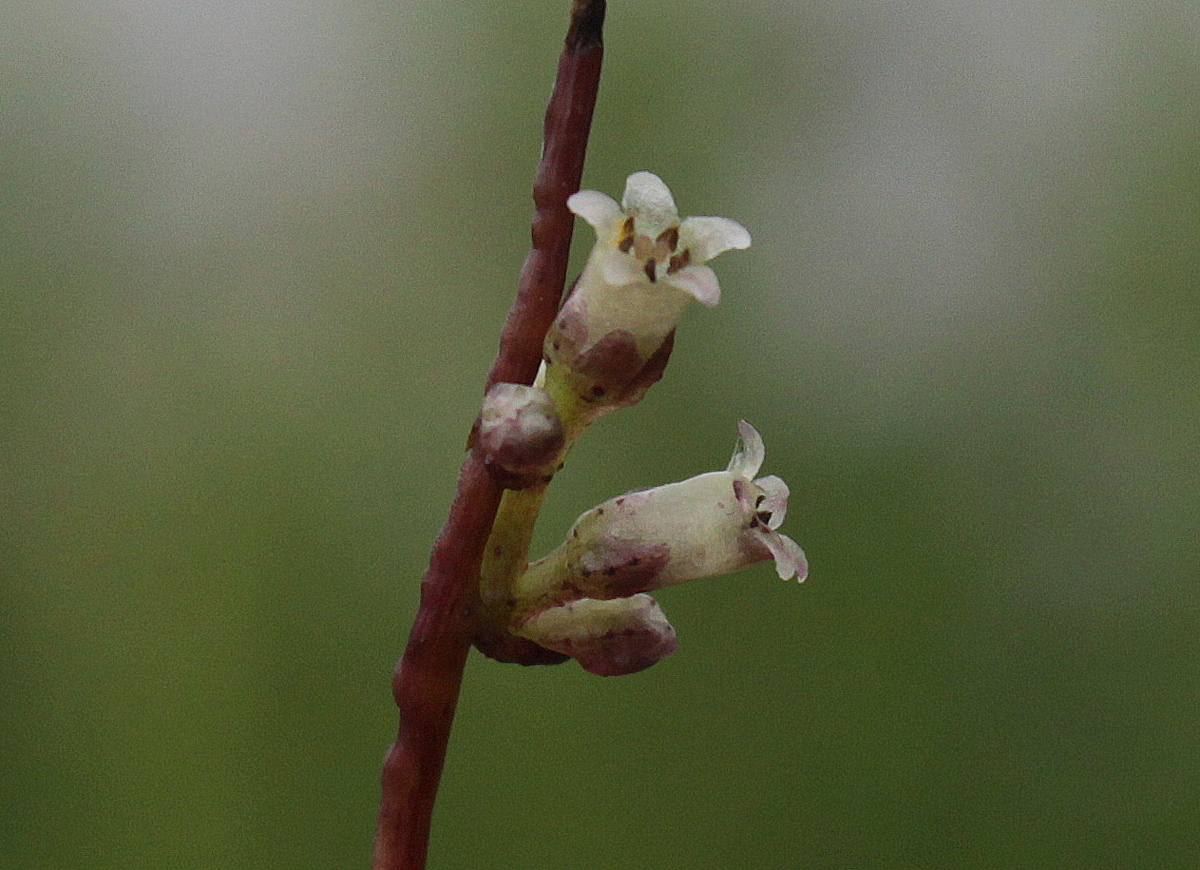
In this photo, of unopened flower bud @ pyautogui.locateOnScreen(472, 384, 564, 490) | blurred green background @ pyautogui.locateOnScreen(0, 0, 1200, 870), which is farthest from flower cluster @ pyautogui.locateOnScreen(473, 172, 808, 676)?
blurred green background @ pyautogui.locateOnScreen(0, 0, 1200, 870)

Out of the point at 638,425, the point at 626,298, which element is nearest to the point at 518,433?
the point at 626,298

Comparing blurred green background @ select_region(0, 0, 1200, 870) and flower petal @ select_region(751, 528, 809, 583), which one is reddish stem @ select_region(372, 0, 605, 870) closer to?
flower petal @ select_region(751, 528, 809, 583)

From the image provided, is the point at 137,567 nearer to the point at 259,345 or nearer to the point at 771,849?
the point at 259,345

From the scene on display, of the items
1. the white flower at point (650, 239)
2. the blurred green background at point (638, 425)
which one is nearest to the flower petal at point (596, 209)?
the white flower at point (650, 239)

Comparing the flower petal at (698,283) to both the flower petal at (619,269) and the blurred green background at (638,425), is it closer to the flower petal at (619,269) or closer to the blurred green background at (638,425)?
the flower petal at (619,269)

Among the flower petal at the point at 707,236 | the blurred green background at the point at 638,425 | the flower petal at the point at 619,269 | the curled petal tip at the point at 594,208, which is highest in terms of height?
the blurred green background at the point at 638,425

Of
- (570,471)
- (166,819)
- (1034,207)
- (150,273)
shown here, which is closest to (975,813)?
(570,471)

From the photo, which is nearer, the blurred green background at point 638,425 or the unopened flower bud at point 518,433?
the unopened flower bud at point 518,433

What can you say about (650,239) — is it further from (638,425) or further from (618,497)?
(638,425)
